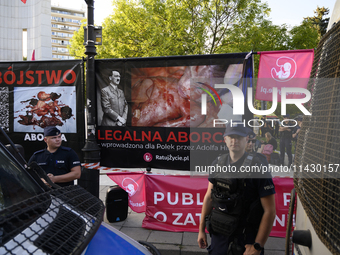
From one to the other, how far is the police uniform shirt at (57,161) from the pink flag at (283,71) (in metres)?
3.40

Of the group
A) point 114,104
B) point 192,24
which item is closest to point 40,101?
point 114,104

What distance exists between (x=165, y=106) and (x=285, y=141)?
234cm

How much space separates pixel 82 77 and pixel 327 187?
532 centimetres

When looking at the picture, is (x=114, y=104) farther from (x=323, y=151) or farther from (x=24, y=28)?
(x=24, y=28)

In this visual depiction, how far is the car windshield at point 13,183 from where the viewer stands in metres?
1.82

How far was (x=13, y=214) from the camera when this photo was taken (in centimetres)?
148

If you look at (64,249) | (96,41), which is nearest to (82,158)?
(96,41)

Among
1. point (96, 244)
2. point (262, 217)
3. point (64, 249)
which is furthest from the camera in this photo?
point (262, 217)

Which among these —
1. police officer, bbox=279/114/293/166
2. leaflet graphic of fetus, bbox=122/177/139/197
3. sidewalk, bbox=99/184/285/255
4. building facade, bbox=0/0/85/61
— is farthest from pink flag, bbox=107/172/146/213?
building facade, bbox=0/0/85/61

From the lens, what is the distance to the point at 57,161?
429cm

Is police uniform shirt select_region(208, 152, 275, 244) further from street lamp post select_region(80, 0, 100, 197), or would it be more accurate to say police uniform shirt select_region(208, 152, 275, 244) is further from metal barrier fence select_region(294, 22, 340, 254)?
street lamp post select_region(80, 0, 100, 197)

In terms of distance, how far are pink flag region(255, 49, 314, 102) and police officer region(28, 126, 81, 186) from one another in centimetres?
340

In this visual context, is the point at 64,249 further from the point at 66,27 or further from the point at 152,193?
the point at 66,27

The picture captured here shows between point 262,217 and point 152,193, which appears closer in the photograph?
point 262,217
